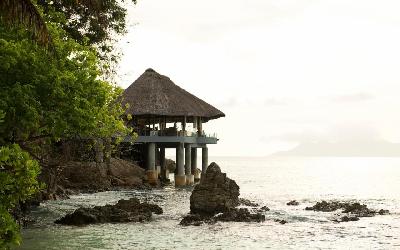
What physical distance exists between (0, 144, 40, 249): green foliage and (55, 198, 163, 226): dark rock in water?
12.0m

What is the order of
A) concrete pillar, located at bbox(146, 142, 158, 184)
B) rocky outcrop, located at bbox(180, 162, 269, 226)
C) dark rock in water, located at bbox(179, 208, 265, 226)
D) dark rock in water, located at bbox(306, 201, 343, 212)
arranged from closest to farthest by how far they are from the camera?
dark rock in water, located at bbox(179, 208, 265, 226) < rocky outcrop, located at bbox(180, 162, 269, 226) < dark rock in water, located at bbox(306, 201, 343, 212) < concrete pillar, located at bbox(146, 142, 158, 184)

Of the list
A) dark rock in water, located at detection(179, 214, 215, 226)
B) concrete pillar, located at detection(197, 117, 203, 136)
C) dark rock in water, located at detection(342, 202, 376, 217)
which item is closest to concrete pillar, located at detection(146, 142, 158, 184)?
concrete pillar, located at detection(197, 117, 203, 136)

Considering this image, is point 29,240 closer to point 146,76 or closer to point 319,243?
point 319,243

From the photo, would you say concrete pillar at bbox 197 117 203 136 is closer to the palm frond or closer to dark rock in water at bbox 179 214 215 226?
dark rock in water at bbox 179 214 215 226

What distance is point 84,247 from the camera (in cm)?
2223

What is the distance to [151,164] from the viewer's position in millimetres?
51125

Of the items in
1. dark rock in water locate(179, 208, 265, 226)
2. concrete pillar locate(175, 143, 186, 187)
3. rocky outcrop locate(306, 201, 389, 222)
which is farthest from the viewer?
concrete pillar locate(175, 143, 186, 187)

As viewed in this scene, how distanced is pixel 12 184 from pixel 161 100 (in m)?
37.7

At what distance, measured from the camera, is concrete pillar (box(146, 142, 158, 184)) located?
50866mm

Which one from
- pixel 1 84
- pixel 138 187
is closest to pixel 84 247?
pixel 1 84

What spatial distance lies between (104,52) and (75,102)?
57.6 feet

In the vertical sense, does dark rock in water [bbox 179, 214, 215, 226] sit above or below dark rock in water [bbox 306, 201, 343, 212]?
above

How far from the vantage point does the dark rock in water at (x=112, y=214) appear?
2750 centimetres

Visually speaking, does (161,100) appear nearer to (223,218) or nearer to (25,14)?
(223,218)
